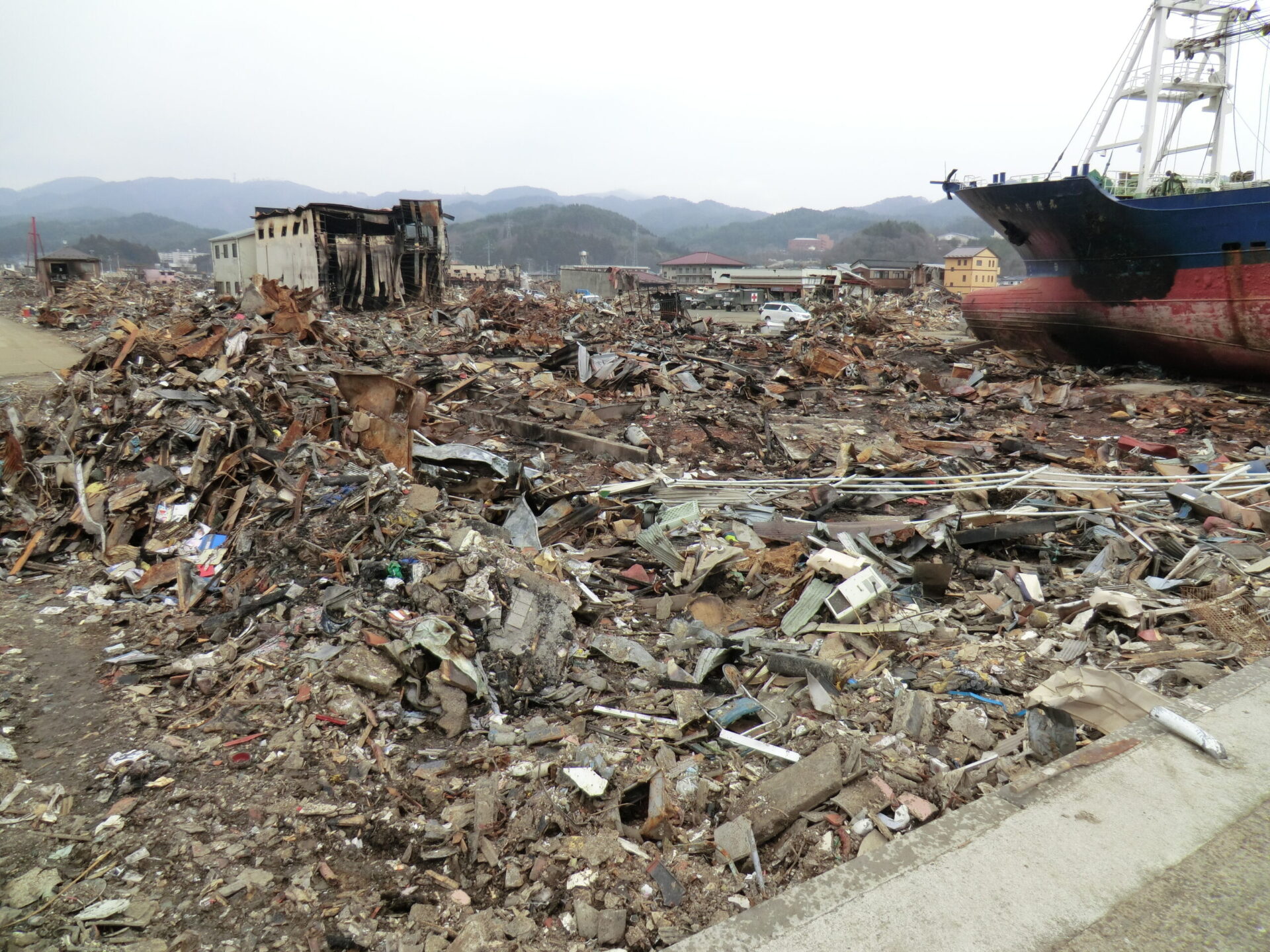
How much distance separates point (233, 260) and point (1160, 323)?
38216mm

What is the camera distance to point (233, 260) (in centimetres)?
3506

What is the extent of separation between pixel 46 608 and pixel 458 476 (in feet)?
10.8

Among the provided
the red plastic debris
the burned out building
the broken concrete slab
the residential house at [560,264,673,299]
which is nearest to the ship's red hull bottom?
the broken concrete slab

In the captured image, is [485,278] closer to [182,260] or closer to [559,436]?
[559,436]

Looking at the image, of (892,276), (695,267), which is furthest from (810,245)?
(892,276)

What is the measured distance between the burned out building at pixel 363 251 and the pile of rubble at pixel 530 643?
17321 millimetres

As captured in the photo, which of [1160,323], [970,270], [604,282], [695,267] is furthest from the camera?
[695,267]

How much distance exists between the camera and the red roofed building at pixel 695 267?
2323 inches

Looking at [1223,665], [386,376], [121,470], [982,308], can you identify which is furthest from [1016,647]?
[982,308]

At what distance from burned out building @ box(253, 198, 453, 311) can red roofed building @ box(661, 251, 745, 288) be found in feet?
103

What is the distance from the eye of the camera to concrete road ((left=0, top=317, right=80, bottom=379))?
1378cm

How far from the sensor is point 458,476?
6.92 meters

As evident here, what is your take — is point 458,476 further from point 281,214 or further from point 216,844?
point 281,214

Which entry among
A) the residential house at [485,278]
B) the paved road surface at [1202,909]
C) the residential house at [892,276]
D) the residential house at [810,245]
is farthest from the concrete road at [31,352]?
the residential house at [810,245]
